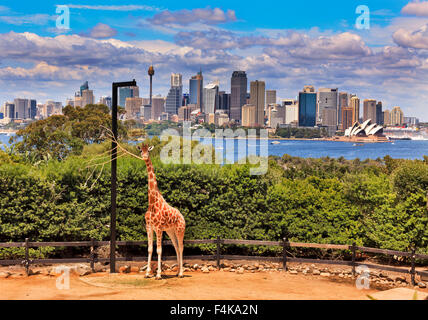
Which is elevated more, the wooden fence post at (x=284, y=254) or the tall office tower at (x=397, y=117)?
the tall office tower at (x=397, y=117)

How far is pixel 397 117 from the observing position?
184 meters

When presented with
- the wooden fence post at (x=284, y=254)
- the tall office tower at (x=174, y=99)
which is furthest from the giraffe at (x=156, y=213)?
the tall office tower at (x=174, y=99)

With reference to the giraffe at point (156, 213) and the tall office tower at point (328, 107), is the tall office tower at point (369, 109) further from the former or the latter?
the giraffe at point (156, 213)

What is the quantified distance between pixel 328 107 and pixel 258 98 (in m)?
36.6

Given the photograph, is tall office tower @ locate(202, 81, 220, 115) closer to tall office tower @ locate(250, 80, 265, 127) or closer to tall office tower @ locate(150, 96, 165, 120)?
tall office tower @ locate(250, 80, 265, 127)

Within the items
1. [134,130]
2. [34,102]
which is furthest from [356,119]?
[134,130]

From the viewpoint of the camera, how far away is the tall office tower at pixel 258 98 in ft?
491

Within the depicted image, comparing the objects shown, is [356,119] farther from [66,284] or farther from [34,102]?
[66,284]

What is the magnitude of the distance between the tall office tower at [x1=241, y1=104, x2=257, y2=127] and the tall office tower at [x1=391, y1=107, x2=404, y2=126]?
210 feet

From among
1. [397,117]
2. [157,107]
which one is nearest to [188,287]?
[157,107]

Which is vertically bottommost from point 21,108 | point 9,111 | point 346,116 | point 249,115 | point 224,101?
point 9,111

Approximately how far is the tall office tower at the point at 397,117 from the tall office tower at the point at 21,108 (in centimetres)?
13143

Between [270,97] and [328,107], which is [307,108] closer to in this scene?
[328,107]

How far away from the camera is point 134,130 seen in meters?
62.2
